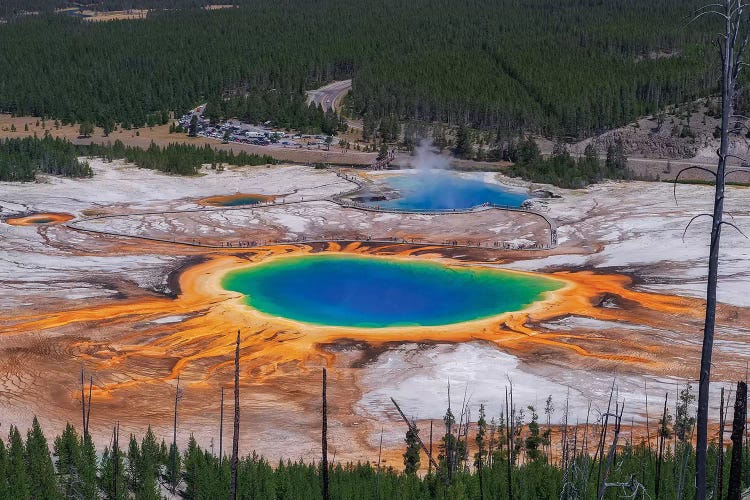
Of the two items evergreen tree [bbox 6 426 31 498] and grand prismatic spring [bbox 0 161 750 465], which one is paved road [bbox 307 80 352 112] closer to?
grand prismatic spring [bbox 0 161 750 465]

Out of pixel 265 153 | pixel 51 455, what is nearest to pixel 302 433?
pixel 51 455

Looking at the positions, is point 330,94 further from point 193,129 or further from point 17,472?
point 17,472

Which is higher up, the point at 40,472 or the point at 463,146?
the point at 463,146

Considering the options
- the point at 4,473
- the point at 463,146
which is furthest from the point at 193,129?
the point at 4,473

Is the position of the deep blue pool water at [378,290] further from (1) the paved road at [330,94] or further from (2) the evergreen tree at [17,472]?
(1) the paved road at [330,94]

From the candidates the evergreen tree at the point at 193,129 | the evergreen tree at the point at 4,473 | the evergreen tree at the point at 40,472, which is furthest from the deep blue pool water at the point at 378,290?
the evergreen tree at the point at 193,129

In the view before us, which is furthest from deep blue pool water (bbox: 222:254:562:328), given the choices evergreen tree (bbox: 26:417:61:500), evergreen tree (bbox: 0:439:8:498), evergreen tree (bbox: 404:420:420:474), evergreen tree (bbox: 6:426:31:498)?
evergreen tree (bbox: 0:439:8:498)
